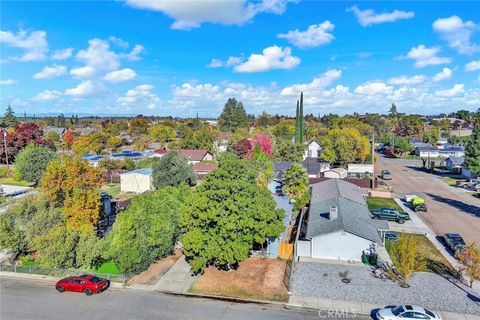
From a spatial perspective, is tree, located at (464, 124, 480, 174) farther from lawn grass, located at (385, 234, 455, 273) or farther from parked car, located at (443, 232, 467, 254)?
lawn grass, located at (385, 234, 455, 273)

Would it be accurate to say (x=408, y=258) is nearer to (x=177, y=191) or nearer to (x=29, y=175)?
(x=177, y=191)

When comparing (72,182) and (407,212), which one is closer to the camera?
(72,182)

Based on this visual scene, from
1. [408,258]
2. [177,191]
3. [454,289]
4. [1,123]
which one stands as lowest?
[454,289]

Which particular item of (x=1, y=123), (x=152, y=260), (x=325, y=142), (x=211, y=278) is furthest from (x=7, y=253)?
(x=1, y=123)

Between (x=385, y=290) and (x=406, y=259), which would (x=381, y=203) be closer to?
(x=406, y=259)

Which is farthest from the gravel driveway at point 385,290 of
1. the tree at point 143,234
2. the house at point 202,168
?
the house at point 202,168

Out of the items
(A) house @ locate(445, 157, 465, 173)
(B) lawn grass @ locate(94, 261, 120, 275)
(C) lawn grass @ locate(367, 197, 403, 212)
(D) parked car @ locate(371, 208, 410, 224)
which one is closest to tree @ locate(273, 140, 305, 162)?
(C) lawn grass @ locate(367, 197, 403, 212)

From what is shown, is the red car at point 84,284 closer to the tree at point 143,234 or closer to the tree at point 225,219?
the tree at point 143,234
